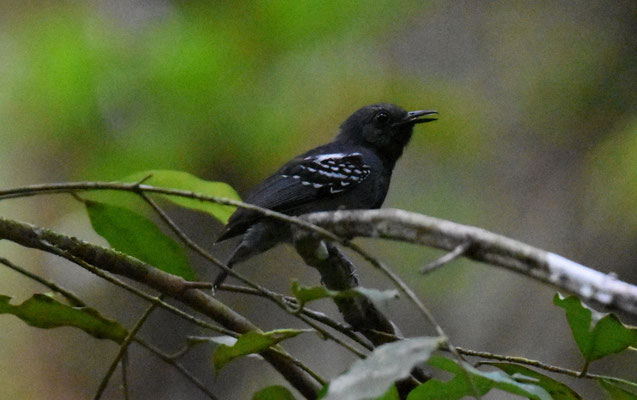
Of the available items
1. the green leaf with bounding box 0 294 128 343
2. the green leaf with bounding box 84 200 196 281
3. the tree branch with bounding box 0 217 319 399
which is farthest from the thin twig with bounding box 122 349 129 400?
the green leaf with bounding box 84 200 196 281

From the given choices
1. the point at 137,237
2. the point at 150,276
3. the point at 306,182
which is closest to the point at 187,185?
the point at 137,237

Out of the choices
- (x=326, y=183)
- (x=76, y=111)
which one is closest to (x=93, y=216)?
(x=326, y=183)

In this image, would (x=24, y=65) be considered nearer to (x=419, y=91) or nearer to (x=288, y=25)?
→ (x=288, y=25)

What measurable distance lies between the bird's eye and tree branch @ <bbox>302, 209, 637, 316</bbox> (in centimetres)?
315

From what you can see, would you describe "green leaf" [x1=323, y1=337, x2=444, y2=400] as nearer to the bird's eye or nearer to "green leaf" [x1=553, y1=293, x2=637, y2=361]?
"green leaf" [x1=553, y1=293, x2=637, y2=361]

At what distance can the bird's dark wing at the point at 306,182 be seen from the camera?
357 centimetres

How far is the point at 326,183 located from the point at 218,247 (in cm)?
183

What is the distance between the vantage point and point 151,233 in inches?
79.0

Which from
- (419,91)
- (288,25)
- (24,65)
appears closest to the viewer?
(24,65)

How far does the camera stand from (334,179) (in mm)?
3709

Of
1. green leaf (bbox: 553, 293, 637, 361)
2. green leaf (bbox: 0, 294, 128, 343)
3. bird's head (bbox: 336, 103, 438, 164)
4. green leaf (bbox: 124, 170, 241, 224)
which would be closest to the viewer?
green leaf (bbox: 553, 293, 637, 361)

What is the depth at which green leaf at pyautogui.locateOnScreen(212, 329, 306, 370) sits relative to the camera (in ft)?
4.93

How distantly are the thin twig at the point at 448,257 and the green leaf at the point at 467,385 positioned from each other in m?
0.23

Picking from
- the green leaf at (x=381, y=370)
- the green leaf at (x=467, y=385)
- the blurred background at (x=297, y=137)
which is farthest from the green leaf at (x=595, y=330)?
the blurred background at (x=297, y=137)
